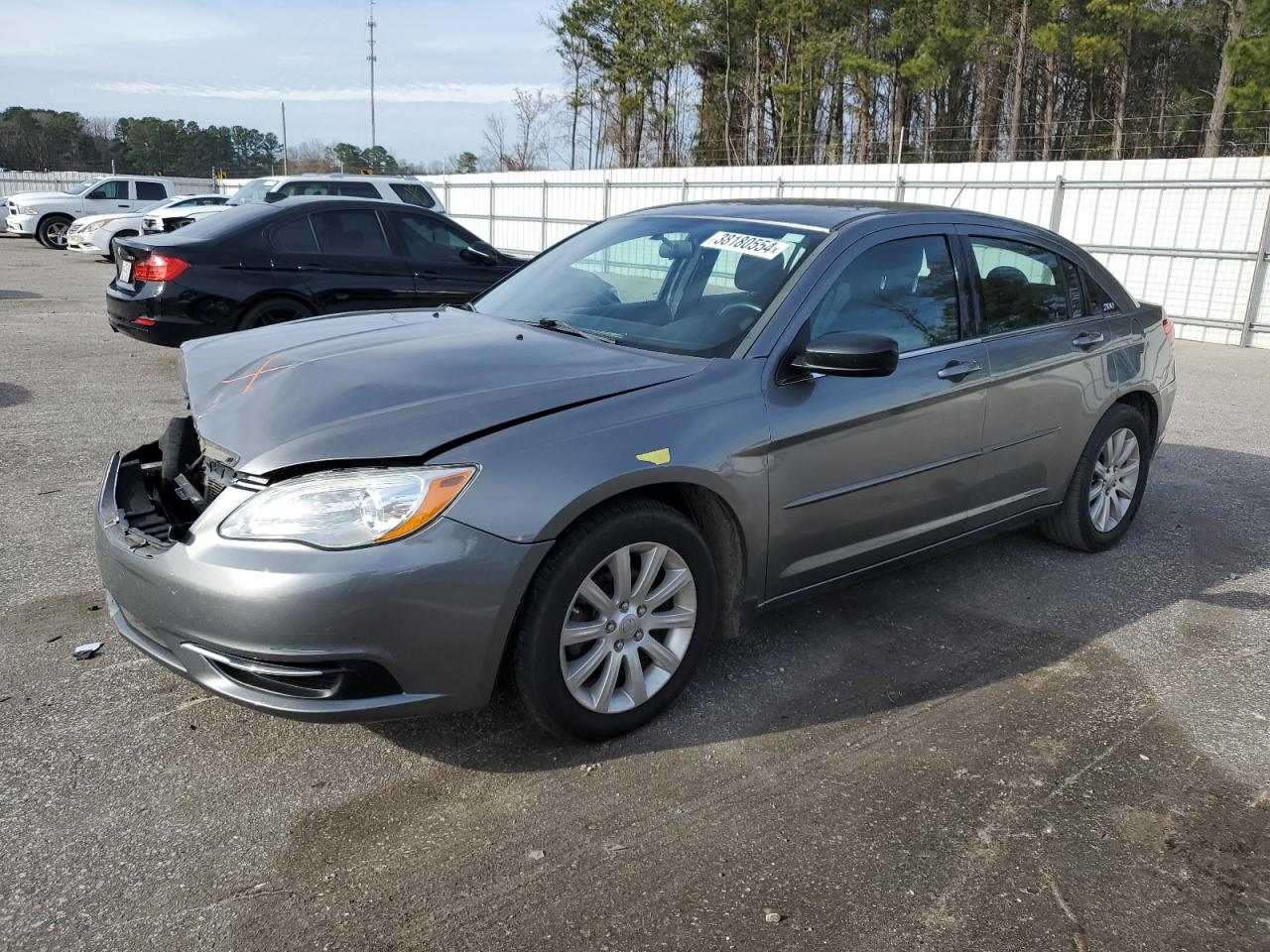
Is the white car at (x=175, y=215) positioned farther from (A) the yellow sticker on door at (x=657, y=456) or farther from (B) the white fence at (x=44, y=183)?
(B) the white fence at (x=44, y=183)

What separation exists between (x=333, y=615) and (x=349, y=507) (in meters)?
0.28

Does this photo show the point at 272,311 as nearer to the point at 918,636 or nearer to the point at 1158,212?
the point at 918,636

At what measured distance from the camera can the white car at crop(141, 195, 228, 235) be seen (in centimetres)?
1944

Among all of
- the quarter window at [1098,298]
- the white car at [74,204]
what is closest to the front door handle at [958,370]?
the quarter window at [1098,298]

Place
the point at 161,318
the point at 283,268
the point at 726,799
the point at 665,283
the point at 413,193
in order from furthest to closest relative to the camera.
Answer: the point at 413,193, the point at 283,268, the point at 161,318, the point at 665,283, the point at 726,799

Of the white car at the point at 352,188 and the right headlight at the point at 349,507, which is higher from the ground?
the white car at the point at 352,188

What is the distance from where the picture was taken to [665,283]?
A: 13.0 feet

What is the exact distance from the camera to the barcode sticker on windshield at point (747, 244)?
149 inches

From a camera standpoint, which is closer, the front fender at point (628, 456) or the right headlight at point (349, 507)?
the right headlight at point (349, 507)

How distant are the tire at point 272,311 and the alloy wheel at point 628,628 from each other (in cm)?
586

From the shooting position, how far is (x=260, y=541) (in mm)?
2645

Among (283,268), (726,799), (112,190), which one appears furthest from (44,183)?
(726,799)

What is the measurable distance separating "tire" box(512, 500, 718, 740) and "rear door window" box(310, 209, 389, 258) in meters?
6.28

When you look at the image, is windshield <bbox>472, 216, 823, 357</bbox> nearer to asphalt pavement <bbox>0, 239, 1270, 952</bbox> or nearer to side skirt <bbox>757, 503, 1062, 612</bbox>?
side skirt <bbox>757, 503, 1062, 612</bbox>
